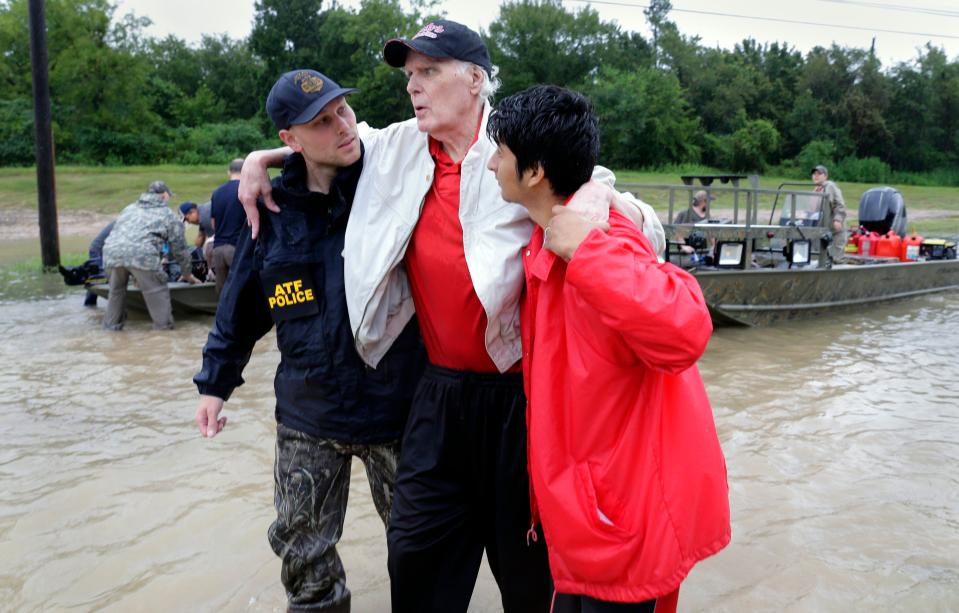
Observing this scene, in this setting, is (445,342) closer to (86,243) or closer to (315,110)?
(315,110)

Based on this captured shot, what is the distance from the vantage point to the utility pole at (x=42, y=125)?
44.5 feet

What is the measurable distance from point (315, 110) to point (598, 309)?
1.28 metres

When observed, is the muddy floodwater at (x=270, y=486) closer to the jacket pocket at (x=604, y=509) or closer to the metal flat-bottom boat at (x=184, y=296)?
the metal flat-bottom boat at (x=184, y=296)

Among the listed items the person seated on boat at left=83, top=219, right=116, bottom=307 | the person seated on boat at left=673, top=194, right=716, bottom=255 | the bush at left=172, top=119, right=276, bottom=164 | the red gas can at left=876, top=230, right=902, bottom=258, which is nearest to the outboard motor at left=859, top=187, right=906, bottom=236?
the red gas can at left=876, top=230, right=902, bottom=258

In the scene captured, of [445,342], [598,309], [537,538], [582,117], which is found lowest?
[537,538]

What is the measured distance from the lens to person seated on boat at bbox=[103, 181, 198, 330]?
9.83 meters

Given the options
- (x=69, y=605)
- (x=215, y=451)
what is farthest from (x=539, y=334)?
(x=215, y=451)

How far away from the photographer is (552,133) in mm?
2193

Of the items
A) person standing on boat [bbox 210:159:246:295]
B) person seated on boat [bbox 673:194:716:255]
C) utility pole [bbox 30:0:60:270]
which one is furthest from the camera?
utility pole [bbox 30:0:60:270]

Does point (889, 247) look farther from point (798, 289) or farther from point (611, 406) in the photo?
point (611, 406)

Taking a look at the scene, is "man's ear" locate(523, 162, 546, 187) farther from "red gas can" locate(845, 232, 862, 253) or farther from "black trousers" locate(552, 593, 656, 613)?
"red gas can" locate(845, 232, 862, 253)

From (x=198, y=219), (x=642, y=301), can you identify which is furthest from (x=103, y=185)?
(x=642, y=301)

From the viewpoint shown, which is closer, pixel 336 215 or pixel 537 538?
pixel 537 538

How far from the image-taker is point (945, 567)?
4312mm
